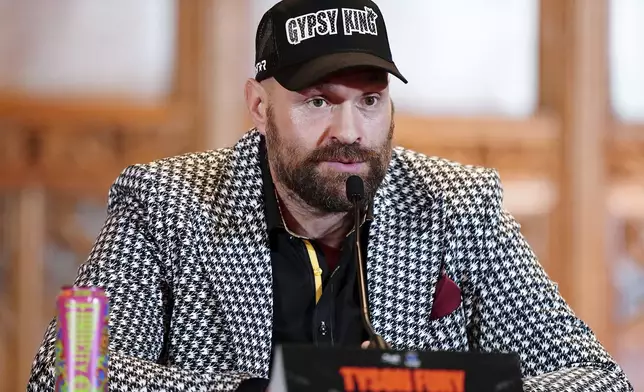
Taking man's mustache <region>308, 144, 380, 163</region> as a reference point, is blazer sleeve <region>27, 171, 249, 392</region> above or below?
below

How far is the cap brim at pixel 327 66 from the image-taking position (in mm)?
1650

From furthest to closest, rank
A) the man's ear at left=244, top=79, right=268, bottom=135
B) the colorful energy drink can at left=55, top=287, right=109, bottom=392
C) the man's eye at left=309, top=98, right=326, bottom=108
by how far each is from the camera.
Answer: the man's ear at left=244, top=79, right=268, bottom=135 < the man's eye at left=309, top=98, right=326, bottom=108 < the colorful energy drink can at left=55, top=287, right=109, bottom=392

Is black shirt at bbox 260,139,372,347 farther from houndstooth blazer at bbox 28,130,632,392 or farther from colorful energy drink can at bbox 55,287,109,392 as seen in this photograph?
colorful energy drink can at bbox 55,287,109,392

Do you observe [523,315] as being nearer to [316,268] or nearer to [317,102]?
[316,268]

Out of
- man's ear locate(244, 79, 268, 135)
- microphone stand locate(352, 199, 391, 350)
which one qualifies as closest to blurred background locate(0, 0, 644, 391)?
man's ear locate(244, 79, 268, 135)

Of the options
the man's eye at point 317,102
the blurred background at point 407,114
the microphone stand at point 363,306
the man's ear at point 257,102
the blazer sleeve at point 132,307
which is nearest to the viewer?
the microphone stand at point 363,306

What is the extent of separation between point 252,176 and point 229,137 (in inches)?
71.1

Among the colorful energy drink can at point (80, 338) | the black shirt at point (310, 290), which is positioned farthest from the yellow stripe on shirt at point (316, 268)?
the colorful energy drink can at point (80, 338)

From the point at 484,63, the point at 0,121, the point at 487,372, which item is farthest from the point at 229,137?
the point at 487,372

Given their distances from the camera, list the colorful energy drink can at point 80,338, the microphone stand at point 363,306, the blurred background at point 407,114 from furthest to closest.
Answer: the blurred background at point 407,114
the microphone stand at point 363,306
the colorful energy drink can at point 80,338

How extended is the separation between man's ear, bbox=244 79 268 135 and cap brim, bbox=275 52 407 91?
0.14m

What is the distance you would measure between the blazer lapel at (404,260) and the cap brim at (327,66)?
10.5 inches

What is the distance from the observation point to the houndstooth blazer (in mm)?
1739

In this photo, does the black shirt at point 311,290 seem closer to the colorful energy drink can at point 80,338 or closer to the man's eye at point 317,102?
the man's eye at point 317,102
